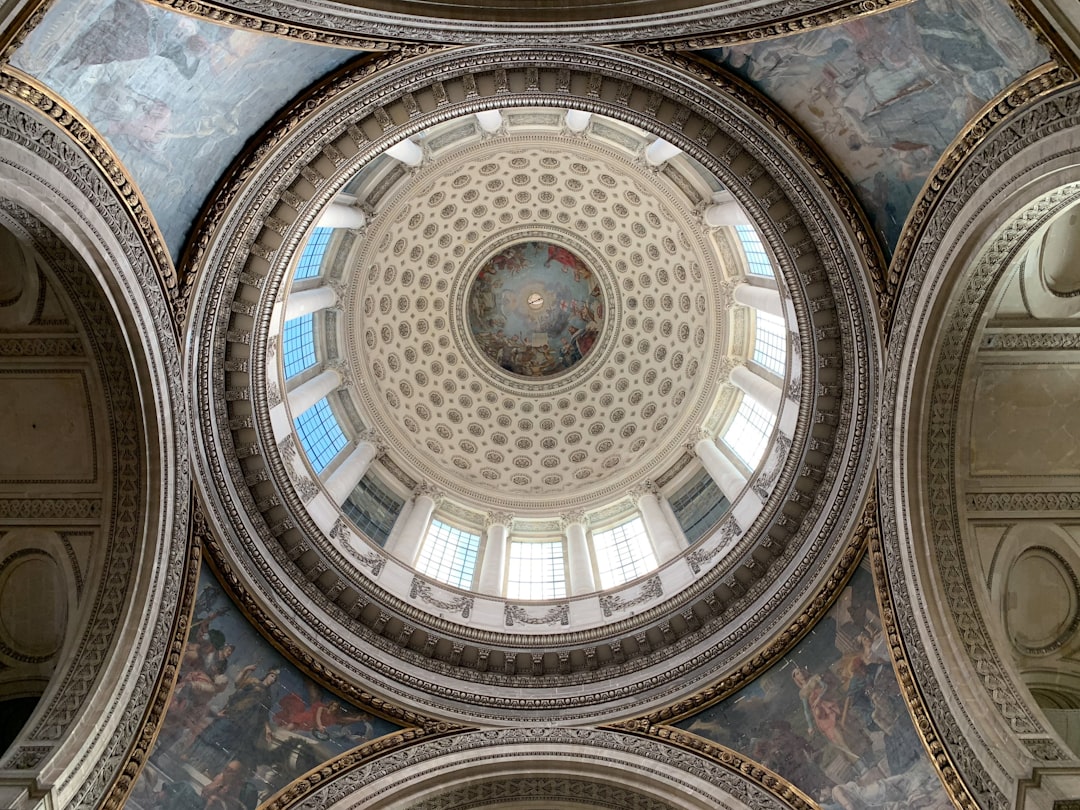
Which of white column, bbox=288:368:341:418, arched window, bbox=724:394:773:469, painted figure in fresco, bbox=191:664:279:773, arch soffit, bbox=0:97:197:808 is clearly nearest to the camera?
arch soffit, bbox=0:97:197:808

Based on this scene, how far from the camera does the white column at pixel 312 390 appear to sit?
22.8 metres

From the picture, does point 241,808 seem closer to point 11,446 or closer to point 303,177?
point 11,446

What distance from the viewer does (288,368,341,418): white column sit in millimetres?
22812

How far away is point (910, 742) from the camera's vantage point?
14.1 metres

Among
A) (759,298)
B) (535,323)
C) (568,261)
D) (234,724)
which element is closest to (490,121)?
(568,261)

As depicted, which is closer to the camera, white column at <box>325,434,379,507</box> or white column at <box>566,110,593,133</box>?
white column at <box>325,434,379,507</box>

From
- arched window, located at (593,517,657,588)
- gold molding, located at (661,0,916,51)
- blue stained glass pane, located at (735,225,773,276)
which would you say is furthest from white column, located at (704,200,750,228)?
arched window, located at (593,517,657,588)

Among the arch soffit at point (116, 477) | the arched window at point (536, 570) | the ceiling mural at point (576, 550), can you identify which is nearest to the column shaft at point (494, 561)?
the ceiling mural at point (576, 550)

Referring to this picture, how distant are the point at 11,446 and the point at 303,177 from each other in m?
7.26

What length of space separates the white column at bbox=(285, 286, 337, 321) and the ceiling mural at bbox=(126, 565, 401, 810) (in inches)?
366

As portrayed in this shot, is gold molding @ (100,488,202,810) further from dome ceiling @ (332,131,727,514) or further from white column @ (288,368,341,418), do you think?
dome ceiling @ (332,131,727,514)

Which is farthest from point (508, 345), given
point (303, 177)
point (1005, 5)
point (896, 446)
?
point (1005, 5)

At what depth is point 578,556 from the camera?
2511 cm

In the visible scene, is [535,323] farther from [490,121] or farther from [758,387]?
[758,387]
